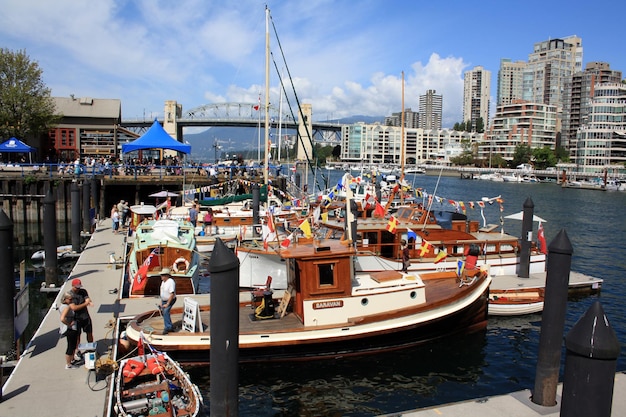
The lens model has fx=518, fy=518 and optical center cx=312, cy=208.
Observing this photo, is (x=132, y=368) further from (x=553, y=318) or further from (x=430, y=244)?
(x=430, y=244)

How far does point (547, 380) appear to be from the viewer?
9961mm

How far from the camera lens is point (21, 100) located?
47188mm

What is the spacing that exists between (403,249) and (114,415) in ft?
43.6

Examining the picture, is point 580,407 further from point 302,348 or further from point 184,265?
point 184,265

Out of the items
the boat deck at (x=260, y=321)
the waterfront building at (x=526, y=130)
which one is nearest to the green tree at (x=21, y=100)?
the boat deck at (x=260, y=321)

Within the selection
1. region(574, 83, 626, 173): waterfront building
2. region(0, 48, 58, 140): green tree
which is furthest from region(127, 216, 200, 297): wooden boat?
region(574, 83, 626, 173): waterfront building

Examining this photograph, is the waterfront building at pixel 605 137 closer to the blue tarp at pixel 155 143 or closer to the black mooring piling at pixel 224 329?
the blue tarp at pixel 155 143

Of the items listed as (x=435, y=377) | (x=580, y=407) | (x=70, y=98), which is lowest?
(x=435, y=377)

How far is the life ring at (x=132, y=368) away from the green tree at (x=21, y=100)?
42.6 metres

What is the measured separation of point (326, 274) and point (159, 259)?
832cm

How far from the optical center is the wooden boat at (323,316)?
14383 mm

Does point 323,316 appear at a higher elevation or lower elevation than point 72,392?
higher

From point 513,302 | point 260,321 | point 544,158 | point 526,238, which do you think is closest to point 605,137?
point 544,158

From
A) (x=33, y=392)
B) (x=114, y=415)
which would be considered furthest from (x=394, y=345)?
(x=33, y=392)
